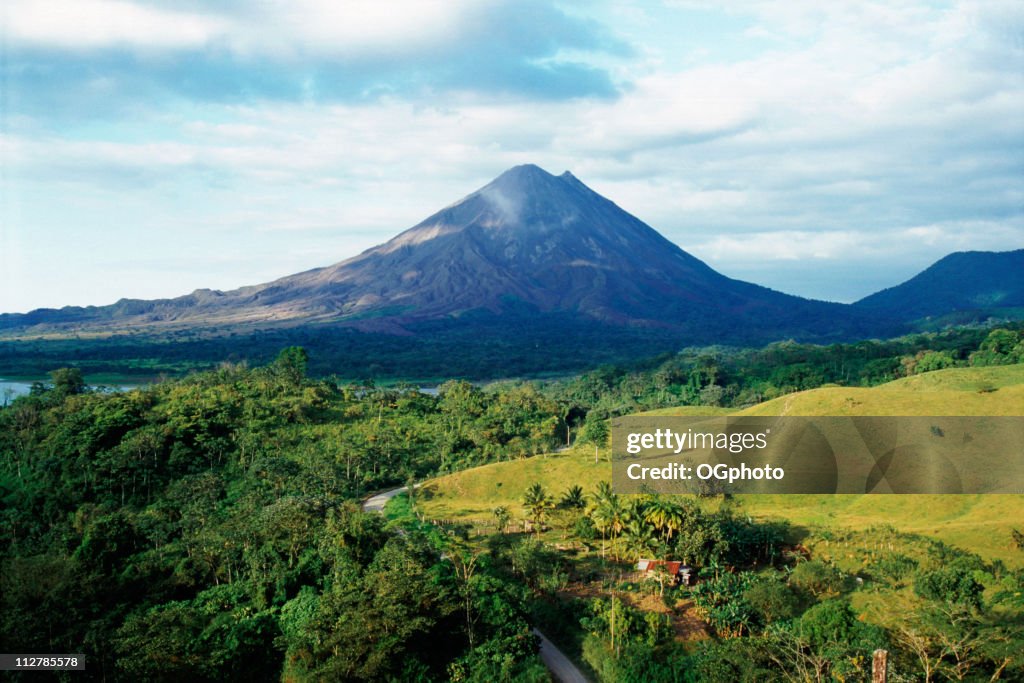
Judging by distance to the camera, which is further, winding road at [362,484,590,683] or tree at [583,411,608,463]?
tree at [583,411,608,463]

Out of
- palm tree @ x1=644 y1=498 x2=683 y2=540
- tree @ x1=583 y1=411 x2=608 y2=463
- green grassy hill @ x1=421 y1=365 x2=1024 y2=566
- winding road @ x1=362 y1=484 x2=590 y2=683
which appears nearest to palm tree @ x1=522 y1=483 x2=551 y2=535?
green grassy hill @ x1=421 y1=365 x2=1024 y2=566

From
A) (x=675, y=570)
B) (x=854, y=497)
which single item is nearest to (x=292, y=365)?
(x=675, y=570)

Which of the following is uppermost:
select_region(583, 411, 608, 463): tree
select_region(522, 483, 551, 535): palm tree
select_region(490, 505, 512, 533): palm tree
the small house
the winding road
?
select_region(583, 411, 608, 463): tree

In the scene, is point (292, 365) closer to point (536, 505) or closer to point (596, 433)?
point (596, 433)

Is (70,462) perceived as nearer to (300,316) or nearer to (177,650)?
(177,650)

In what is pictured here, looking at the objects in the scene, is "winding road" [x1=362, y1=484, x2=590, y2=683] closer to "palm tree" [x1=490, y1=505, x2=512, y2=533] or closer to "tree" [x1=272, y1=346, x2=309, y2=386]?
"palm tree" [x1=490, y1=505, x2=512, y2=533]

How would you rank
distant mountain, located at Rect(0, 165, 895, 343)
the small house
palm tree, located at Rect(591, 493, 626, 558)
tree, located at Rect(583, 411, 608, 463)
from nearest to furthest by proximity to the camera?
the small house → palm tree, located at Rect(591, 493, 626, 558) → tree, located at Rect(583, 411, 608, 463) → distant mountain, located at Rect(0, 165, 895, 343)

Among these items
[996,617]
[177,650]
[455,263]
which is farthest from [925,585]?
[455,263]
